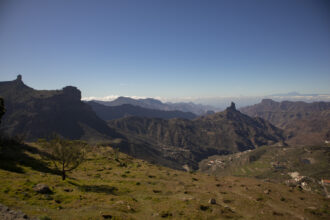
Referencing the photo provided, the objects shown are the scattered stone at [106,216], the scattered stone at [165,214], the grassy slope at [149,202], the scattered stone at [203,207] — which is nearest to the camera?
the scattered stone at [106,216]

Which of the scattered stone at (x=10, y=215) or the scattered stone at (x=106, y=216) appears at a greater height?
the scattered stone at (x=10, y=215)

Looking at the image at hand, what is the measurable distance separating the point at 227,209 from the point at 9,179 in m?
33.0

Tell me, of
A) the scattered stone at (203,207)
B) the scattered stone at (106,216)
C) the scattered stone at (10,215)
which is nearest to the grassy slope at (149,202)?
the scattered stone at (203,207)

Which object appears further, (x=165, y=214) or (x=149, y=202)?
(x=149, y=202)

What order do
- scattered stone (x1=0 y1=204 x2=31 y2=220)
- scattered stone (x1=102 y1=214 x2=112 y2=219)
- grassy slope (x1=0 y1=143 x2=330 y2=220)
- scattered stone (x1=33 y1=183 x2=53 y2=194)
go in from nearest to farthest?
scattered stone (x1=0 y1=204 x2=31 y2=220) → scattered stone (x1=102 y1=214 x2=112 y2=219) → grassy slope (x1=0 y1=143 x2=330 y2=220) → scattered stone (x1=33 y1=183 x2=53 y2=194)

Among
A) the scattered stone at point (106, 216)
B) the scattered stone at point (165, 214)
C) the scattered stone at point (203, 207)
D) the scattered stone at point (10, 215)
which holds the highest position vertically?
the scattered stone at point (10, 215)

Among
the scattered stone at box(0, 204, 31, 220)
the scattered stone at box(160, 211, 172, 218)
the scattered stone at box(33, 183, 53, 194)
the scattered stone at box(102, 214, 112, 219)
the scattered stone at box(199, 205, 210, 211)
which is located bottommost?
the scattered stone at box(199, 205, 210, 211)

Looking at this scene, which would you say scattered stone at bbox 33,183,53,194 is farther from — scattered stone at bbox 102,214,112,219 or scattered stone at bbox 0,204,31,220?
scattered stone at bbox 102,214,112,219

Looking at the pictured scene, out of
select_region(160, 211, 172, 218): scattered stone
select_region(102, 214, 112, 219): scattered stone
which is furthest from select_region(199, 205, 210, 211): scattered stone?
select_region(102, 214, 112, 219): scattered stone

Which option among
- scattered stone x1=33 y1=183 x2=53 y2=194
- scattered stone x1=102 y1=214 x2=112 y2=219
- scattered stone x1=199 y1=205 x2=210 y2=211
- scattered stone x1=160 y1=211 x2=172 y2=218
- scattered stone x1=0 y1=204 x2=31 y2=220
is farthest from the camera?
scattered stone x1=199 y1=205 x2=210 y2=211

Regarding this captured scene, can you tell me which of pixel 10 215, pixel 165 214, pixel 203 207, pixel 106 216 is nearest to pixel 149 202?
pixel 165 214

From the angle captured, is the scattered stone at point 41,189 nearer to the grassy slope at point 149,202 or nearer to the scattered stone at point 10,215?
the grassy slope at point 149,202

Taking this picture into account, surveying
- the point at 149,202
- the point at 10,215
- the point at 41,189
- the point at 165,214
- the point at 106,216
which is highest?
the point at 10,215

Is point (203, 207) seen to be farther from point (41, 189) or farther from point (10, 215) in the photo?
point (41, 189)
